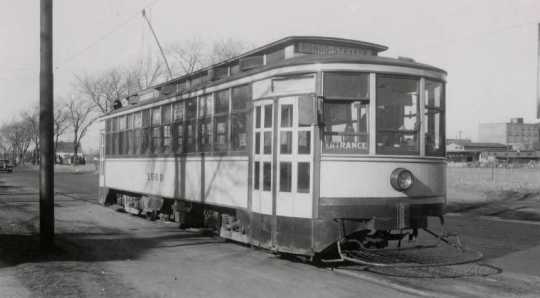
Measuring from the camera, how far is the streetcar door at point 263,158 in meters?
8.62

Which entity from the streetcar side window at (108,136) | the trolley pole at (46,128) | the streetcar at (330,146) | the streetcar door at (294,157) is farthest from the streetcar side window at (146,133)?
the streetcar door at (294,157)

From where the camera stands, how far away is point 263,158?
345 inches

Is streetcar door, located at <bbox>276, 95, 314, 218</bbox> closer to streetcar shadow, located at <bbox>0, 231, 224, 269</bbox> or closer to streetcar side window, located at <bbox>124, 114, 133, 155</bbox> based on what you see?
streetcar shadow, located at <bbox>0, 231, 224, 269</bbox>

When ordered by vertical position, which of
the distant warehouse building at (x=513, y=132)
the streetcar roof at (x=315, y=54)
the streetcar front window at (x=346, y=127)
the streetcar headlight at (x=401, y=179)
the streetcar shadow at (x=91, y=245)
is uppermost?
the distant warehouse building at (x=513, y=132)

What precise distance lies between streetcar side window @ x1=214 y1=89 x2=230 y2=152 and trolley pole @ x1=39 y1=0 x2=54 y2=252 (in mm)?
2753

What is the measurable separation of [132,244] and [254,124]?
340 cm

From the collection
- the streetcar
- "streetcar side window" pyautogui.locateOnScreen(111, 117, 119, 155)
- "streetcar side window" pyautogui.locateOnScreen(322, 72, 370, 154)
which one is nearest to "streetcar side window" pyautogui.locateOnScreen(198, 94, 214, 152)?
the streetcar

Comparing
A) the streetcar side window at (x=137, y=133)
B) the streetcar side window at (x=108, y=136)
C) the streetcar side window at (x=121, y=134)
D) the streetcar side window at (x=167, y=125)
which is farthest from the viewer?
the streetcar side window at (x=108, y=136)

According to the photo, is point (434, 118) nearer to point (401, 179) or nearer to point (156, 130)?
point (401, 179)

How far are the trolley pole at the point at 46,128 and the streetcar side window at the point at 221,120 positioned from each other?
275 centimetres

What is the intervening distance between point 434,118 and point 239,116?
307cm

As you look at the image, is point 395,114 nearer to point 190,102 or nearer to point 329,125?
point 329,125

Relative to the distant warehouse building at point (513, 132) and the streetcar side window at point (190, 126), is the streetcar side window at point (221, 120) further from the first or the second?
the distant warehouse building at point (513, 132)

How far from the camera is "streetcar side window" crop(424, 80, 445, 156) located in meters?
8.32
